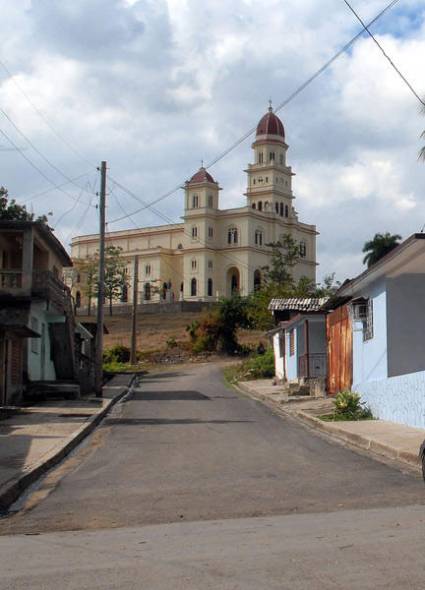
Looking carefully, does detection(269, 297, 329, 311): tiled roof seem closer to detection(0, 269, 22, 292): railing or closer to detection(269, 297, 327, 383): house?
detection(269, 297, 327, 383): house

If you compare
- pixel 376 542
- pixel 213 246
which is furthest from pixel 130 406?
pixel 213 246

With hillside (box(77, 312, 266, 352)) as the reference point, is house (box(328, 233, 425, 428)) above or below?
below

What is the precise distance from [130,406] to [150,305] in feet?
228

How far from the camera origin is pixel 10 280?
30062mm

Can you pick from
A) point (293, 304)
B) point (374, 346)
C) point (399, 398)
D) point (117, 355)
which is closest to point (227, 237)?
point (117, 355)

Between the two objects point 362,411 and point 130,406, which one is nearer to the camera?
point 362,411

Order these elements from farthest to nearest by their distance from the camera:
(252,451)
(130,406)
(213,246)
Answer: (213,246) < (130,406) < (252,451)

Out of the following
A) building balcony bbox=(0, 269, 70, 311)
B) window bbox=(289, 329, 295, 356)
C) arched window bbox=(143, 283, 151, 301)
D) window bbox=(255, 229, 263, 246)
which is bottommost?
window bbox=(289, 329, 295, 356)

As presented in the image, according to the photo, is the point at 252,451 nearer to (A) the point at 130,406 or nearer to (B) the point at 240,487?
(B) the point at 240,487

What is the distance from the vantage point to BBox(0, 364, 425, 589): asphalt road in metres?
6.22

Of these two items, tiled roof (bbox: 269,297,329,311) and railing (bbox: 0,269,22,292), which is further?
tiled roof (bbox: 269,297,329,311)

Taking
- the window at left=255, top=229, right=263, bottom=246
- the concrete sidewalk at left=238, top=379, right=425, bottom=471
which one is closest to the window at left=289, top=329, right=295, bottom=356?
the concrete sidewalk at left=238, top=379, right=425, bottom=471

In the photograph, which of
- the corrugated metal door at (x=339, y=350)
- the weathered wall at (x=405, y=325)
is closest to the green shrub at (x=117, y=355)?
the corrugated metal door at (x=339, y=350)

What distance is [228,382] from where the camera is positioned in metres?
41.8
